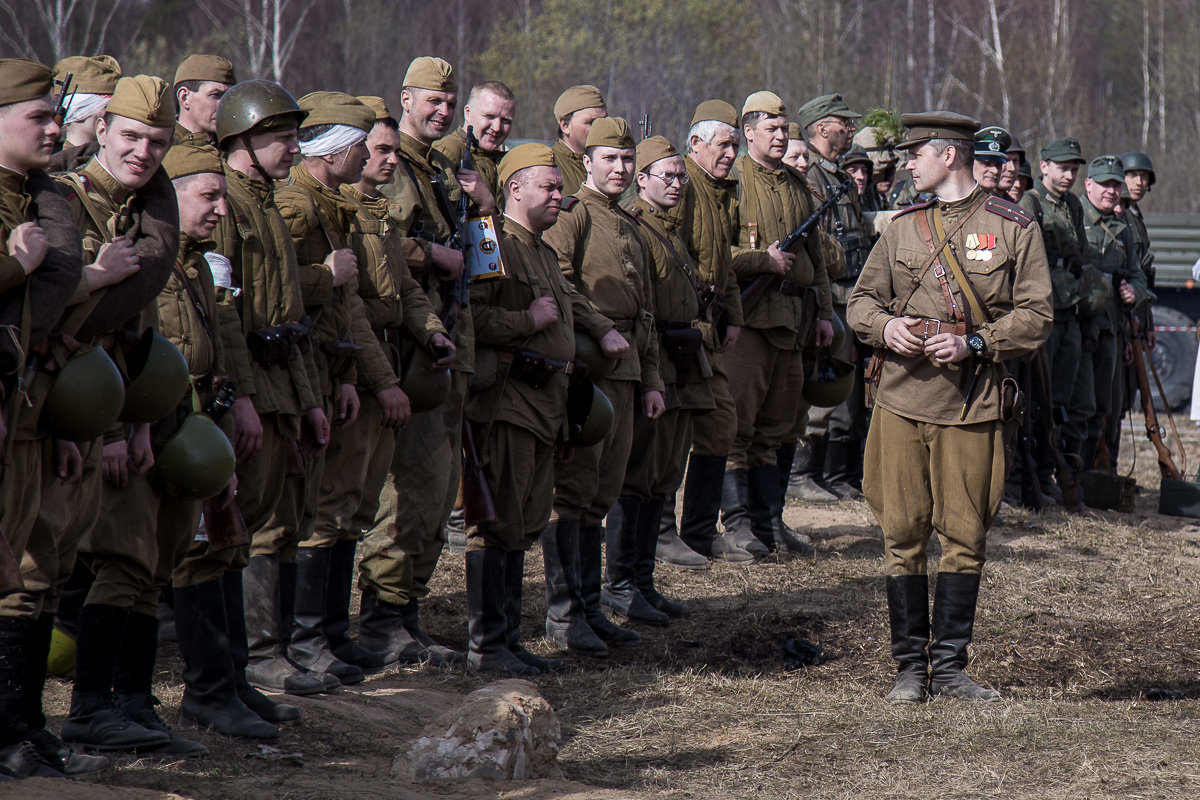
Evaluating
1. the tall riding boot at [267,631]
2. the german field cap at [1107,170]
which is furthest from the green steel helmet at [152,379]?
the german field cap at [1107,170]

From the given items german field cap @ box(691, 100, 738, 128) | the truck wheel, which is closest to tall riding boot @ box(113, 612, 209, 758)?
german field cap @ box(691, 100, 738, 128)

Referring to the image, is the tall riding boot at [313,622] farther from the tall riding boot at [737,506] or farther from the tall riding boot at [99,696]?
the tall riding boot at [737,506]

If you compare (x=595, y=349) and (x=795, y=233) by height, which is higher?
(x=795, y=233)

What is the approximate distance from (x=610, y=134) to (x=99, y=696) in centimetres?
353

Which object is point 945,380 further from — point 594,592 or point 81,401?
point 81,401

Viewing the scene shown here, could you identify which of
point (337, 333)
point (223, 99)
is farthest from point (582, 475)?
point (223, 99)

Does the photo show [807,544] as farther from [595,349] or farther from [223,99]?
[223,99]

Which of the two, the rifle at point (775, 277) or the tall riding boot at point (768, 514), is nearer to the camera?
the rifle at point (775, 277)

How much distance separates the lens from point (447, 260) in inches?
229

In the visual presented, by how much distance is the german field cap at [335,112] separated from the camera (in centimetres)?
521

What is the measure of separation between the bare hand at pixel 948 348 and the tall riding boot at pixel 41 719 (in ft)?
10.7

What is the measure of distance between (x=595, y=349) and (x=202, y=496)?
2.52m

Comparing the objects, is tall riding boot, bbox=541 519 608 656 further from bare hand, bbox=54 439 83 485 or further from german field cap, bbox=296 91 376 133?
bare hand, bbox=54 439 83 485

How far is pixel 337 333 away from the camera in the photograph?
5.24 meters
